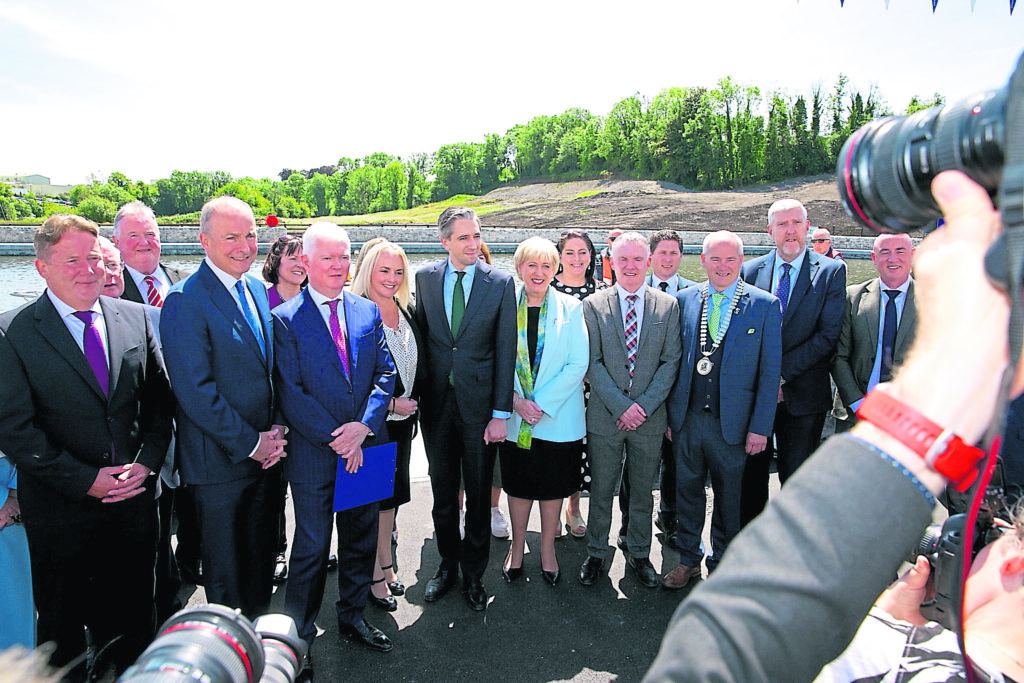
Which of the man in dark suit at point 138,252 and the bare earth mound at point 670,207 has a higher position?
the bare earth mound at point 670,207

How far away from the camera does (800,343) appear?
3.69 metres

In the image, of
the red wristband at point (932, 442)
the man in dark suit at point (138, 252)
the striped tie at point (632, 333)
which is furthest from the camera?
the man in dark suit at point (138, 252)

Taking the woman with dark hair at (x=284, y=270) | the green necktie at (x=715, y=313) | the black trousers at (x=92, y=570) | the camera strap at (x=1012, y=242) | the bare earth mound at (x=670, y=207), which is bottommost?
the black trousers at (x=92, y=570)

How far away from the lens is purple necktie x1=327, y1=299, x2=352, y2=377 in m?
2.77

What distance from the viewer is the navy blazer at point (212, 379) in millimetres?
2488

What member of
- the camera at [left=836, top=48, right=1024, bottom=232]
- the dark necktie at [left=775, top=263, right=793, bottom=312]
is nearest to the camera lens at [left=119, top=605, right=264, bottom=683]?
the camera at [left=836, top=48, right=1024, bottom=232]

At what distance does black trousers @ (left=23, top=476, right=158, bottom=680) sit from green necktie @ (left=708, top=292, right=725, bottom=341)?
9.55 ft

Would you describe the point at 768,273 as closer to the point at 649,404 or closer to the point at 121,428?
the point at 649,404

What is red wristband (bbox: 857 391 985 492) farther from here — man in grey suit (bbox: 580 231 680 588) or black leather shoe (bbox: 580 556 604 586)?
black leather shoe (bbox: 580 556 604 586)

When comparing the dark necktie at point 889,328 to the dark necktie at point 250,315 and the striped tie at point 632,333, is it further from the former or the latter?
the dark necktie at point 250,315

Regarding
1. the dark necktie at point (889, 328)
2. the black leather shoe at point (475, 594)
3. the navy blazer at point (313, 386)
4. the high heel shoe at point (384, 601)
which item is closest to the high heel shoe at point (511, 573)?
the black leather shoe at point (475, 594)

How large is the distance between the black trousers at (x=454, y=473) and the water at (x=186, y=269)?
11.7 feet

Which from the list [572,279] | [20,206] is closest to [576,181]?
[20,206]

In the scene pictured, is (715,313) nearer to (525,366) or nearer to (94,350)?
(525,366)
